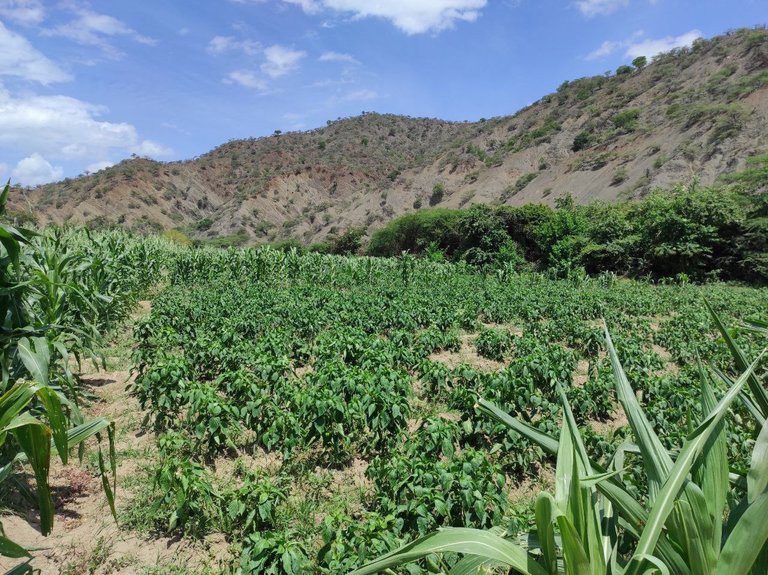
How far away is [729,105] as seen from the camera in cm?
3303

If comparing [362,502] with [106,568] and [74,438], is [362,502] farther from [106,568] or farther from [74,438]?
[74,438]

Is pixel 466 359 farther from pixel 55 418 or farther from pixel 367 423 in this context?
pixel 55 418

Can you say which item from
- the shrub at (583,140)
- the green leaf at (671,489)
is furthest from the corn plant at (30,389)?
the shrub at (583,140)

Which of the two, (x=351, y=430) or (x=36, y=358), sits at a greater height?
(x=36, y=358)

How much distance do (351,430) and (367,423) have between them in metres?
0.34

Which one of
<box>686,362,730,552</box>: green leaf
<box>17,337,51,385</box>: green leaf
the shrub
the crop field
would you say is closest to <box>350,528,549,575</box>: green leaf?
<box>686,362,730,552</box>: green leaf

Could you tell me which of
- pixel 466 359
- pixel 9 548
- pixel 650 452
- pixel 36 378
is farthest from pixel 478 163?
pixel 9 548

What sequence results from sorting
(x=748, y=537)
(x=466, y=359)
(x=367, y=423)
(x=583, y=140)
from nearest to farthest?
1. (x=748, y=537)
2. (x=367, y=423)
3. (x=466, y=359)
4. (x=583, y=140)

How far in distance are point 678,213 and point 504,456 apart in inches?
813

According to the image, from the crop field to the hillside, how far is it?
25.6 m

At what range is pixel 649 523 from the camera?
1.43 metres

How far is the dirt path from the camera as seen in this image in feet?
10.4

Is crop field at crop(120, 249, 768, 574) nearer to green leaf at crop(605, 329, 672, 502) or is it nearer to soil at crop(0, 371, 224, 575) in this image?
soil at crop(0, 371, 224, 575)

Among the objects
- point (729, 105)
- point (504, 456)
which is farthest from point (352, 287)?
point (729, 105)
